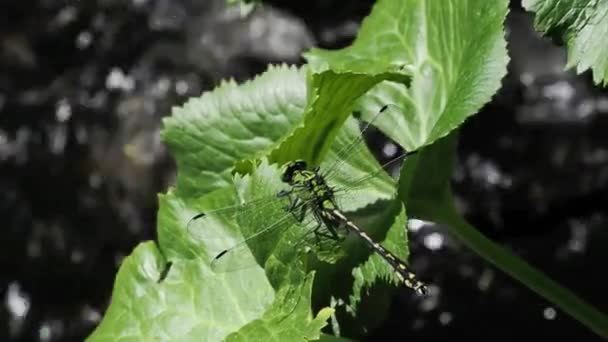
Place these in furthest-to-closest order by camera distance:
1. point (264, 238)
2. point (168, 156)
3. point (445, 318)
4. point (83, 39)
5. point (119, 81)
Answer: point (83, 39), point (119, 81), point (168, 156), point (445, 318), point (264, 238)

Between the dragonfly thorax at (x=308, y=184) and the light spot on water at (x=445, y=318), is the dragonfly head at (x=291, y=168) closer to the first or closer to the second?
the dragonfly thorax at (x=308, y=184)

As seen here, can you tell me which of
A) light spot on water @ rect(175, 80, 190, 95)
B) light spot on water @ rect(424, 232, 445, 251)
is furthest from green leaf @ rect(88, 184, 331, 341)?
light spot on water @ rect(175, 80, 190, 95)

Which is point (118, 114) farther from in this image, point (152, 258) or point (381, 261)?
point (381, 261)

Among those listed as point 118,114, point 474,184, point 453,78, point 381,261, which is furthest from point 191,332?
point 118,114

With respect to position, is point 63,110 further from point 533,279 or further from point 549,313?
point 533,279

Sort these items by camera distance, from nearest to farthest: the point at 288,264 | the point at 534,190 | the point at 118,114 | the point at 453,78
Answer: the point at 288,264 < the point at 453,78 < the point at 534,190 < the point at 118,114

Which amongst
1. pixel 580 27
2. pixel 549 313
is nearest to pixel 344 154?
pixel 580 27
